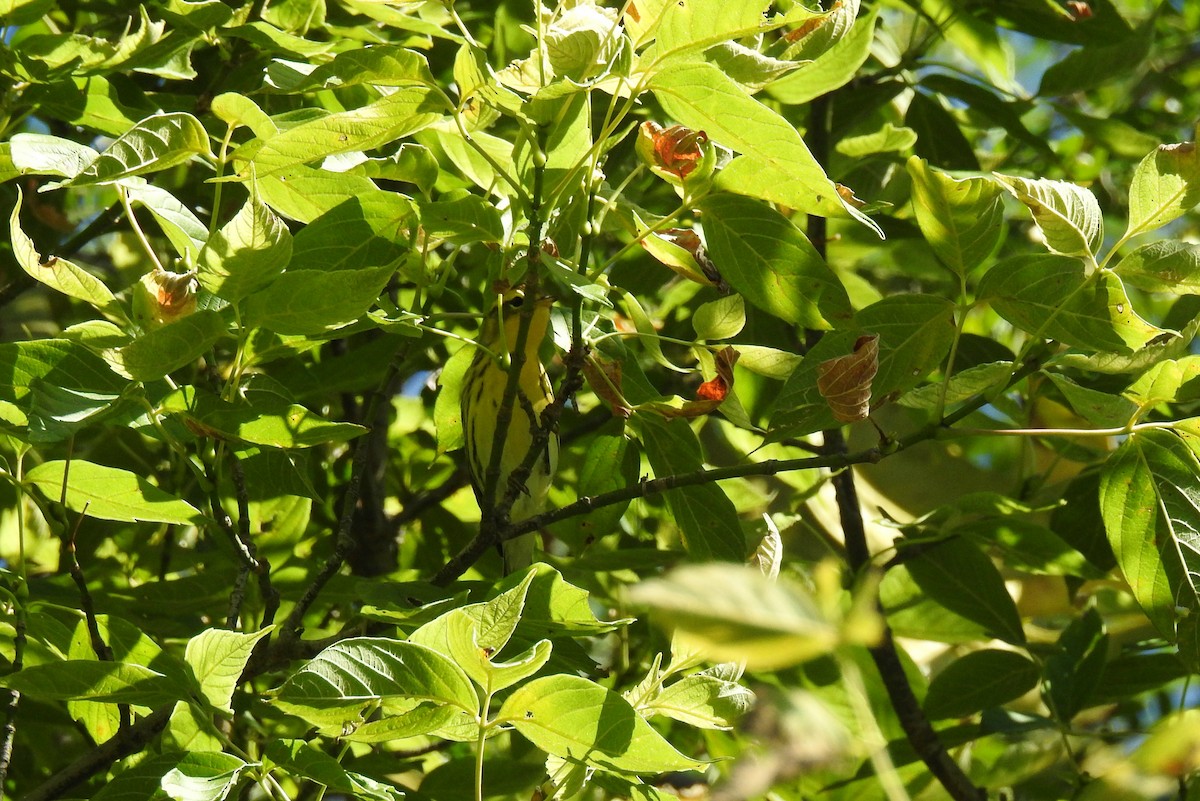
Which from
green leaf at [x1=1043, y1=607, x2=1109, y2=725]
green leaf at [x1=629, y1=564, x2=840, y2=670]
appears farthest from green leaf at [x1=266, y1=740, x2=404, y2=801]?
green leaf at [x1=1043, y1=607, x2=1109, y2=725]

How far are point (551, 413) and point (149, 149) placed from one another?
53cm

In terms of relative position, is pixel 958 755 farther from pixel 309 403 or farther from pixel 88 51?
pixel 88 51

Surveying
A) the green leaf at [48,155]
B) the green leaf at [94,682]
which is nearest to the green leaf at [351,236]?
the green leaf at [48,155]

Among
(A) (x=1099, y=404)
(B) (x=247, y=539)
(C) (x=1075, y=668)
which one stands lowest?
(C) (x=1075, y=668)

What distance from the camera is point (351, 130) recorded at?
1.17 metres

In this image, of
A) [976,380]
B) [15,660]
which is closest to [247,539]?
[15,660]

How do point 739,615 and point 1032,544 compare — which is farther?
point 1032,544

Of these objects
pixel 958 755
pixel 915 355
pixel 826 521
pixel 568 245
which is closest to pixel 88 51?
pixel 568 245

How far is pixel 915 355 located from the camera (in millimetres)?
1260

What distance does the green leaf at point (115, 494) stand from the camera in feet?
4.20

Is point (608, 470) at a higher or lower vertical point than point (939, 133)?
lower

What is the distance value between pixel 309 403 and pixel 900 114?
5.12ft

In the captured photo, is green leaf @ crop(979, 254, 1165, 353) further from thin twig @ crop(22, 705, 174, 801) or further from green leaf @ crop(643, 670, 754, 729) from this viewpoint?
thin twig @ crop(22, 705, 174, 801)

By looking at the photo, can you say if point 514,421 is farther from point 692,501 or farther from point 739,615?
point 739,615
